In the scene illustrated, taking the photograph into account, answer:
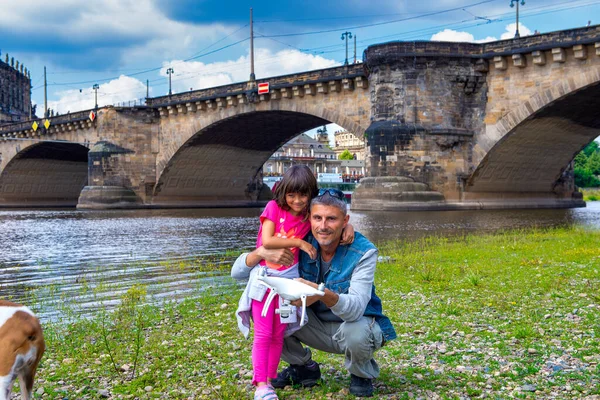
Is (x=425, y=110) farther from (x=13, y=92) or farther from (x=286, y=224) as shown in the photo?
(x=13, y=92)

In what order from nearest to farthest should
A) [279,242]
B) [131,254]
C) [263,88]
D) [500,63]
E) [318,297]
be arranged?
[318,297]
[279,242]
[131,254]
[500,63]
[263,88]


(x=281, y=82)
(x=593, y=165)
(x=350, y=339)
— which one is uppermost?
(x=281, y=82)

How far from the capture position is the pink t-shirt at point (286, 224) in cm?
404

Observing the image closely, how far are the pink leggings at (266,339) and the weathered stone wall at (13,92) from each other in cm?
8656

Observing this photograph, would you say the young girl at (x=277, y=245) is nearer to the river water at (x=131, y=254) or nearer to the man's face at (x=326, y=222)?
the man's face at (x=326, y=222)

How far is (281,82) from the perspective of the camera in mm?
34469

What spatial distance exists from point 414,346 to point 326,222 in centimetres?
167

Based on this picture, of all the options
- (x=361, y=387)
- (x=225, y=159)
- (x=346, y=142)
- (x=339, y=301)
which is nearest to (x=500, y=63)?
(x=225, y=159)

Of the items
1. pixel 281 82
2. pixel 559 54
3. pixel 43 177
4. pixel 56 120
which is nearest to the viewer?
pixel 559 54

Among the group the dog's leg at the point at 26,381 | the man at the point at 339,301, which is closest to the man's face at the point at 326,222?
the man at the point at 339,301

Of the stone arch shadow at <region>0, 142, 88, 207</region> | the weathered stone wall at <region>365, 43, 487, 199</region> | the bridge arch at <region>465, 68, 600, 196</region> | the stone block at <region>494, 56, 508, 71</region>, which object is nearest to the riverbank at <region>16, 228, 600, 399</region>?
the bridge arch at <region>465, 68, 600, 196</region>

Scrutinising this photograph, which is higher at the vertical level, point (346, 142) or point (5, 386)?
point (346, 142)

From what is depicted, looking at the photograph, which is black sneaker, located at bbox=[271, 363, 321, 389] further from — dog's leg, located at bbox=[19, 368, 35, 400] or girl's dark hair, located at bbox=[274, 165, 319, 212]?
dog's leg, located at bbox=[19, 368, 35, 400]

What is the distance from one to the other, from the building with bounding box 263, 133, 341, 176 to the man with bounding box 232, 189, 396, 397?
3906 inches
